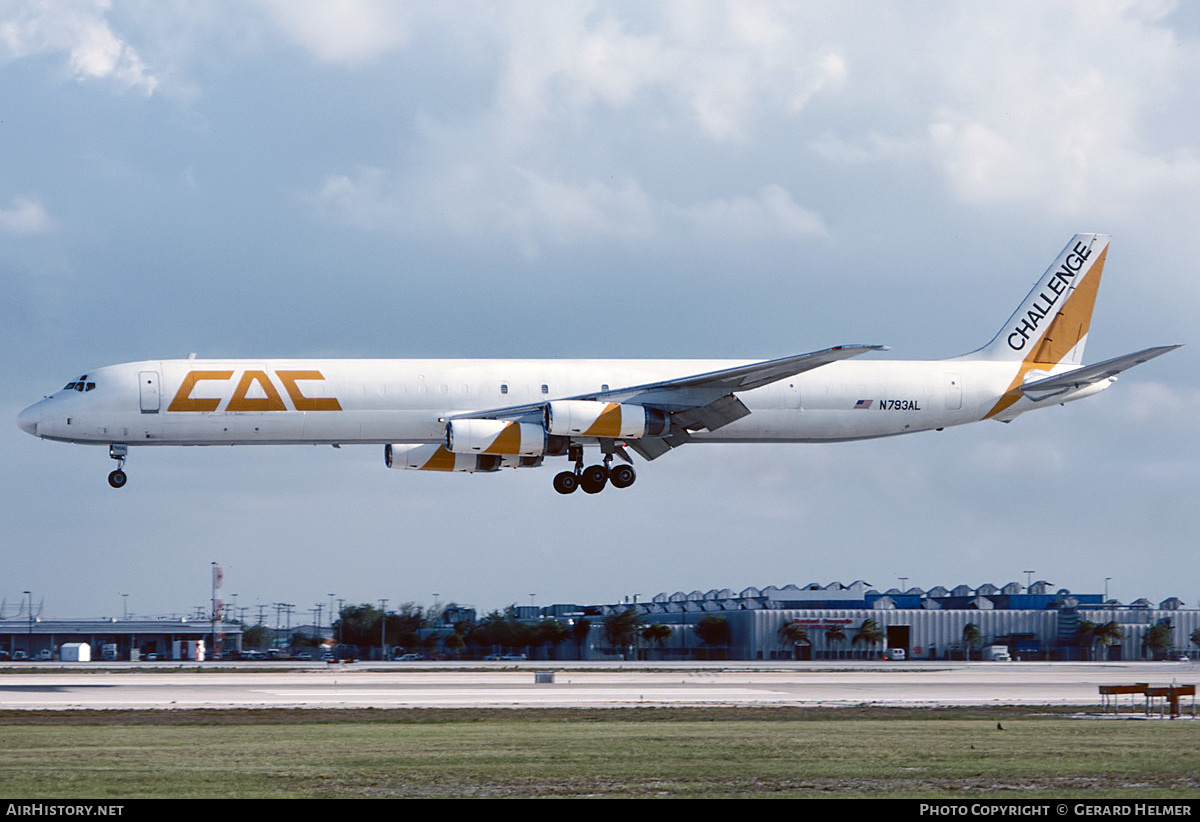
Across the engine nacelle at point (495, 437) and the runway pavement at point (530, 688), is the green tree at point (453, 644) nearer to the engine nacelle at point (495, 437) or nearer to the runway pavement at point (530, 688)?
the runway pavement at point (530, 688)

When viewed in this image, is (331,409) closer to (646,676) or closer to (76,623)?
(646,676)

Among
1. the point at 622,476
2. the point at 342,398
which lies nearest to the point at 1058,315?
the point at 622,476

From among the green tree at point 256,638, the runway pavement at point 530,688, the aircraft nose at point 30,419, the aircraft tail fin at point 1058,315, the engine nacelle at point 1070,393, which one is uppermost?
the aircraft tail fin at point 1058,315

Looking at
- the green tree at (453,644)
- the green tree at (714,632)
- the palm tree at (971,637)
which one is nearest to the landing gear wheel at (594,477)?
the green tree at (714,632)

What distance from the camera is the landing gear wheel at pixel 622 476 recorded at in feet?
163

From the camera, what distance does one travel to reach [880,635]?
392 feet

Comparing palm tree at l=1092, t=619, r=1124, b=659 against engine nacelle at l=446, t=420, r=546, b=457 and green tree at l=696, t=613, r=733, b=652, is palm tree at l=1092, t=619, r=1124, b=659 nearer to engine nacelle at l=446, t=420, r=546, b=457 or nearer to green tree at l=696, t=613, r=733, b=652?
green tree at l=696, t=613, r=733, b=652

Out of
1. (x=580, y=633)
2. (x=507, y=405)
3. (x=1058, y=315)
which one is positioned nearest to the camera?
(x=507, y=405)

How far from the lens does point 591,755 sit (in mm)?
26031

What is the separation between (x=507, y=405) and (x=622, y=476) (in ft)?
15.5

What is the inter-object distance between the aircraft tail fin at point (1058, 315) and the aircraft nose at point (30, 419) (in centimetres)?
3341

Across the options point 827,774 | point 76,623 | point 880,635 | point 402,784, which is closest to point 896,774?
point 827,774

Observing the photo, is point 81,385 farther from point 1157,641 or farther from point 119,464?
point 1157,641

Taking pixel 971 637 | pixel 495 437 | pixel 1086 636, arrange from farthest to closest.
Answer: pixel 1086 636 → pixel 971 637 → pixel 495 437
